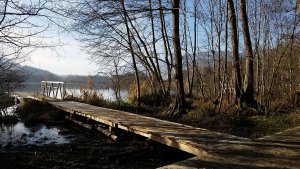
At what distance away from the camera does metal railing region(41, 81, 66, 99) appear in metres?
18.7

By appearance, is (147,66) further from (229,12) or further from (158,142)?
(158,142)

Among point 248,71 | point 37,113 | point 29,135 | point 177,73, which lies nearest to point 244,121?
point 248,71

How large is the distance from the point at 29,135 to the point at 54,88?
34.7ft

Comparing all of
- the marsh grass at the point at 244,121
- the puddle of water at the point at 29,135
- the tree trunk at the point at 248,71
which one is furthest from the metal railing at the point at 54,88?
the tree trunk at the point at 248,71

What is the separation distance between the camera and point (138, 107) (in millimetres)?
14258

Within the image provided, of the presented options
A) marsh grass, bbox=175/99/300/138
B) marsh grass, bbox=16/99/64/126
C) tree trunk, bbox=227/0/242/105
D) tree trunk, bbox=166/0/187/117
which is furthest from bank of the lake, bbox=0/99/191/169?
tree trunk, bbox=227/0/242/105

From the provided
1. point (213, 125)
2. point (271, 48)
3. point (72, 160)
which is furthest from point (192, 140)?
point (271, 48)

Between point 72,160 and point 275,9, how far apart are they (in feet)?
32.3

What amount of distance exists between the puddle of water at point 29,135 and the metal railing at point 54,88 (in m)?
6.30

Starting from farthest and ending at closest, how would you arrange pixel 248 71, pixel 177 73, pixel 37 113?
pixel 37 113, pixel 177 73, pixel 248 71

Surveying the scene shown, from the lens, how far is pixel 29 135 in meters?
10.3

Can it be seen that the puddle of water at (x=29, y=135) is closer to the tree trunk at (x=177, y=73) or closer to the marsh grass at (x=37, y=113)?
the marsh grass at (x=37, y=113)

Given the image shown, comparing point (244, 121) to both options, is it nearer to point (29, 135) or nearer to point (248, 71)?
point (248, 71)

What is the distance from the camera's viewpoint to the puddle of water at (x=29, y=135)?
930cm
